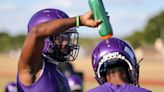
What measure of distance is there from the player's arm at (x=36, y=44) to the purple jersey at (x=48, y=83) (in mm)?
43

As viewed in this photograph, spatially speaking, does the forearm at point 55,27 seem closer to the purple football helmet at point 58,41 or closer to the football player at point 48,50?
the football player at point 48,50

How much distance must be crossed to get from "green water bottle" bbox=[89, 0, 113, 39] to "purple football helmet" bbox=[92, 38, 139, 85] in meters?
0.20

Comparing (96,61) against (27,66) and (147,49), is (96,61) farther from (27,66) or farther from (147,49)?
(147,49)

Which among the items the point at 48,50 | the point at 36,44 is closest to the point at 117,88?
the point at 36,44

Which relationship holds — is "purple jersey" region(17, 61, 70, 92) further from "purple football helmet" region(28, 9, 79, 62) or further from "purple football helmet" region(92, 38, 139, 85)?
"purple football helmet" region(92, 38, 139, 85)

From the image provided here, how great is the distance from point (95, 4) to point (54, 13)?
3.04ft

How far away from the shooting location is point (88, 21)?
11.4 feet

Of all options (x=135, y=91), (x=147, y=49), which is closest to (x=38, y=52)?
(x=135, y=91)

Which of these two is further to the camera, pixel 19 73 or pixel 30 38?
pixel 19 73

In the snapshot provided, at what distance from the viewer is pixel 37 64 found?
387cm

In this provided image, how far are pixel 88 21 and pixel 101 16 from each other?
0.12m

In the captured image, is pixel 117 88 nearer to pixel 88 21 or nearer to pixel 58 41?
pixel 88 21

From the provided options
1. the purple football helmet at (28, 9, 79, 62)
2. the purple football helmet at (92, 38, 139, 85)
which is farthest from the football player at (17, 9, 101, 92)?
the purple football helmet at (92, 38, 139, 85)

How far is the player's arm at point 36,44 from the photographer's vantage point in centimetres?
347
